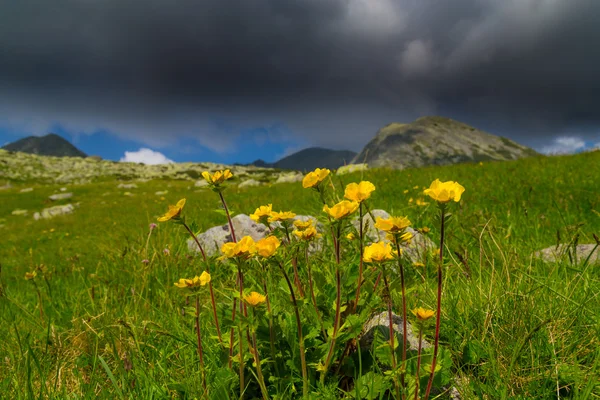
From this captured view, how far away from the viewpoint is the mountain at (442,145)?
363ft

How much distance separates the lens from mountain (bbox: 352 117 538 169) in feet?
363

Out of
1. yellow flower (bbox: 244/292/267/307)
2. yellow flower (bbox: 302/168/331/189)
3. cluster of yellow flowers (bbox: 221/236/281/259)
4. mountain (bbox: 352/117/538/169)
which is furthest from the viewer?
mountain (bbox: 352/117/538/169)

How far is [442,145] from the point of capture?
119 metres

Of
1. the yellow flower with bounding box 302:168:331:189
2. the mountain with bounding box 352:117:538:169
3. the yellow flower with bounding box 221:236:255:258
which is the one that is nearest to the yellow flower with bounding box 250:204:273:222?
the yellow flower with bounding box 302:168:331:189

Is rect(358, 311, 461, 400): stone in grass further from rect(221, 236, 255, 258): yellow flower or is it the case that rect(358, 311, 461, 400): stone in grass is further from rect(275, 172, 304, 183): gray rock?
rect(275, 172, 304, 183): gray rock

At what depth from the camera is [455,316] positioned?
86.1 inches

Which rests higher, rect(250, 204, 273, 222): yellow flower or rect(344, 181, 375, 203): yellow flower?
rect(344, 181, 375, 203): yellow flower

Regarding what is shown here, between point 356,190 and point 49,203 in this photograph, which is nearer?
point 356,190

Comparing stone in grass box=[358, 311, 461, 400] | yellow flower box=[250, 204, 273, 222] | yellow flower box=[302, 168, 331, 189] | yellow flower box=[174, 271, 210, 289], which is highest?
yellow flower box=[302, 168, 331, 189]

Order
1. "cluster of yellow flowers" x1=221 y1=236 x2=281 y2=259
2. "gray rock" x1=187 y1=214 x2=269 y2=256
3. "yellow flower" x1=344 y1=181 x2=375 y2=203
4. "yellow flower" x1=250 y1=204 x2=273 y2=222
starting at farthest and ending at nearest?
"gray rock" x1=187 y1=214 x2=269 y2=256, "yellow flower" x1=250 y1=204 x2=273 y2=222, "yellow flower" x1=344 y1=181 x2=375 y2=203, "cluster of yellow flowers" x1=221 y1=236 x2=281 y2=259

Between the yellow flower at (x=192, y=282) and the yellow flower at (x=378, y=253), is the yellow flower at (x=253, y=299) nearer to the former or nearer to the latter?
the yellow flower at (x=192, y=282)

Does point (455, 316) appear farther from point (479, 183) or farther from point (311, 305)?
point (479, 183)

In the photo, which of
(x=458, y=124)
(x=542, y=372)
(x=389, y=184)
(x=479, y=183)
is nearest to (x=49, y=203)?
(x=389, y=184)

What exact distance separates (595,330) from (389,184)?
24.6 feet
